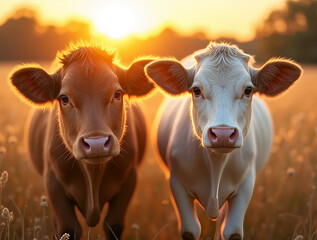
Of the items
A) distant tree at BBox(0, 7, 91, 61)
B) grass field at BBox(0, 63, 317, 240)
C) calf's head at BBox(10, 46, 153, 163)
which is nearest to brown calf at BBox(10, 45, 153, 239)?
calf's head at BBox(10, 46, 153, 163)

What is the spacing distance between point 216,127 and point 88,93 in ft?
3.53

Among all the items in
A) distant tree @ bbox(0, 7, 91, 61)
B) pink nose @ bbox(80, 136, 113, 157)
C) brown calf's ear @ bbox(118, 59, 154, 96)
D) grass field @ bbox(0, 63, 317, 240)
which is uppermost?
distant tree @ bbox(0, 7, 91, 61)

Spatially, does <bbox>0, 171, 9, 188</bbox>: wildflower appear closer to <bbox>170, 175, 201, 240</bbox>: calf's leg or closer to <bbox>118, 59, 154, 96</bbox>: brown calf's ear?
<bbox>118, 59, 154, 96</bbox>: brown calf's ear

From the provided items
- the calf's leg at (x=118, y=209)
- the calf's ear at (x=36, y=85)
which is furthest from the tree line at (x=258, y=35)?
the calf's ear at (x=36, y=85)

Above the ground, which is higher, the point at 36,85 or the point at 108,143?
the point at 36,85

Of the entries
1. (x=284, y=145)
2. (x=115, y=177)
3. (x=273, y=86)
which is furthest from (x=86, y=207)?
(x=284, y=145)

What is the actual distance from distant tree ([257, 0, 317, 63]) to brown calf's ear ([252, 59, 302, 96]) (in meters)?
60.9

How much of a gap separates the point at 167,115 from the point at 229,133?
214 centimetres

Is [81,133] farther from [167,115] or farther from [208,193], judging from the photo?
[167,115]

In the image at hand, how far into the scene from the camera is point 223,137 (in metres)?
3.19

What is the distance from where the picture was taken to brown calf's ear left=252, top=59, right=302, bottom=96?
3.73 metres

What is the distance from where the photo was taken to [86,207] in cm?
408

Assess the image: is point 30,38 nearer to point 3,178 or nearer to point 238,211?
point 238,211

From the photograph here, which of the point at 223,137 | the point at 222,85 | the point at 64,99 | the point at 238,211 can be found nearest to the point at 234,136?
the point at 223,137
